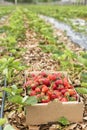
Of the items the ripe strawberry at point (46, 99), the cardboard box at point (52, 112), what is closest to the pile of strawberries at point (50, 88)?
the ripe strawberry at point (46, 99)

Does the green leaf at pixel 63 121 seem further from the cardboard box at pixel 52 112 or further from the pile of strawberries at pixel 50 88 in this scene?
the pile of strawberries at pixel 50 88

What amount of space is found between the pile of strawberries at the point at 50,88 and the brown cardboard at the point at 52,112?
117 mm

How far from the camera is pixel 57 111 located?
10.4 ft

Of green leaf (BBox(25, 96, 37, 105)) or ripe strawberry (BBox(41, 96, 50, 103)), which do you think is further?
ripe strawberry (BBox(41, 96, 50, 103))

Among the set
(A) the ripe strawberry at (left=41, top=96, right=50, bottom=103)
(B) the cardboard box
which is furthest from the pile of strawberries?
(B) the cardboard box

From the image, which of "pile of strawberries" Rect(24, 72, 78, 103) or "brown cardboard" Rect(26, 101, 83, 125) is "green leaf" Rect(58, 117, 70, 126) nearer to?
"brown cardboard" Rect(26, 101, 83, 125)

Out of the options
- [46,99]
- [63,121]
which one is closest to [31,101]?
[46,99]

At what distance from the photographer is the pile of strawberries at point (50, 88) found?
3.31 m

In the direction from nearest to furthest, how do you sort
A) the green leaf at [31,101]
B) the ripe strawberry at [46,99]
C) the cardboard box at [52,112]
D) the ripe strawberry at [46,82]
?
the green leaf at [31,101] → the cardboard box at [52,112] → the ripe strawberry at [46,99] → the ripe strawberry at [46,82]

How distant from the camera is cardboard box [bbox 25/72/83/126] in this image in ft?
10.3

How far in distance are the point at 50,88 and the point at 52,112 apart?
397mm

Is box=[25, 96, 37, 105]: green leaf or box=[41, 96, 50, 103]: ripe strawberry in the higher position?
box=[25, 96, 37, 105]: green leaf

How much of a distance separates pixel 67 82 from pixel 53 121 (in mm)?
578

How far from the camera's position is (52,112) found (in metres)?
3.16
